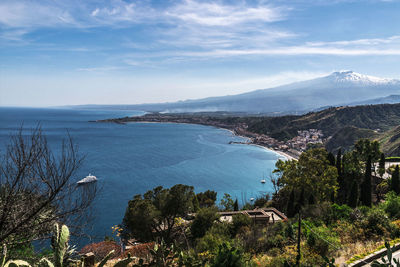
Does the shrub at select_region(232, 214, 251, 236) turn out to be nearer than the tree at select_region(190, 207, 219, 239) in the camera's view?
Yes

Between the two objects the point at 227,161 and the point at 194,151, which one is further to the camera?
the point at 194,151

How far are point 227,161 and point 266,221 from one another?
39.7 m

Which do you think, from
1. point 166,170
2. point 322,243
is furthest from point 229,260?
point 166,170

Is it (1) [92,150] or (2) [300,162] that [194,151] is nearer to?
(1) [92,150]

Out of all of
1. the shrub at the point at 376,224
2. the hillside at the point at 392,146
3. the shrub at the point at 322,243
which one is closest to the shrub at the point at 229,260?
the shrub at the point at 322,243

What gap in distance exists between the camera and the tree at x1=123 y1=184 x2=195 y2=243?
41.5 feet

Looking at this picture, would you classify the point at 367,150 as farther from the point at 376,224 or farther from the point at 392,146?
the point at 392,146

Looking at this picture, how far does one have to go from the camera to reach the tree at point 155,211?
12664mm

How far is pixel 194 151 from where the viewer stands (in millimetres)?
65125

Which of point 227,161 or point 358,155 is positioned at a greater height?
point 358,155

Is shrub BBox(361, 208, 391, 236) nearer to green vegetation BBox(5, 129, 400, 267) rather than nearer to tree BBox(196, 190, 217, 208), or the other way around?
green vegetation BBox(5, 129, 400, 267)

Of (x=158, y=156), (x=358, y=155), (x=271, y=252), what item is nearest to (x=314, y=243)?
(x=271, y=252)

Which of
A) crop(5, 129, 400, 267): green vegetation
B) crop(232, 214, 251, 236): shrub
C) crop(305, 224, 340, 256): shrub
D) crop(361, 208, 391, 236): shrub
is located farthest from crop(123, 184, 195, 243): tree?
crop(361, 208, 391, 236): shrub

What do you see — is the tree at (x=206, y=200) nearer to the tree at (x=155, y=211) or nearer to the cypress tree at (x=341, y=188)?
the tree at (x=155, y=211)
